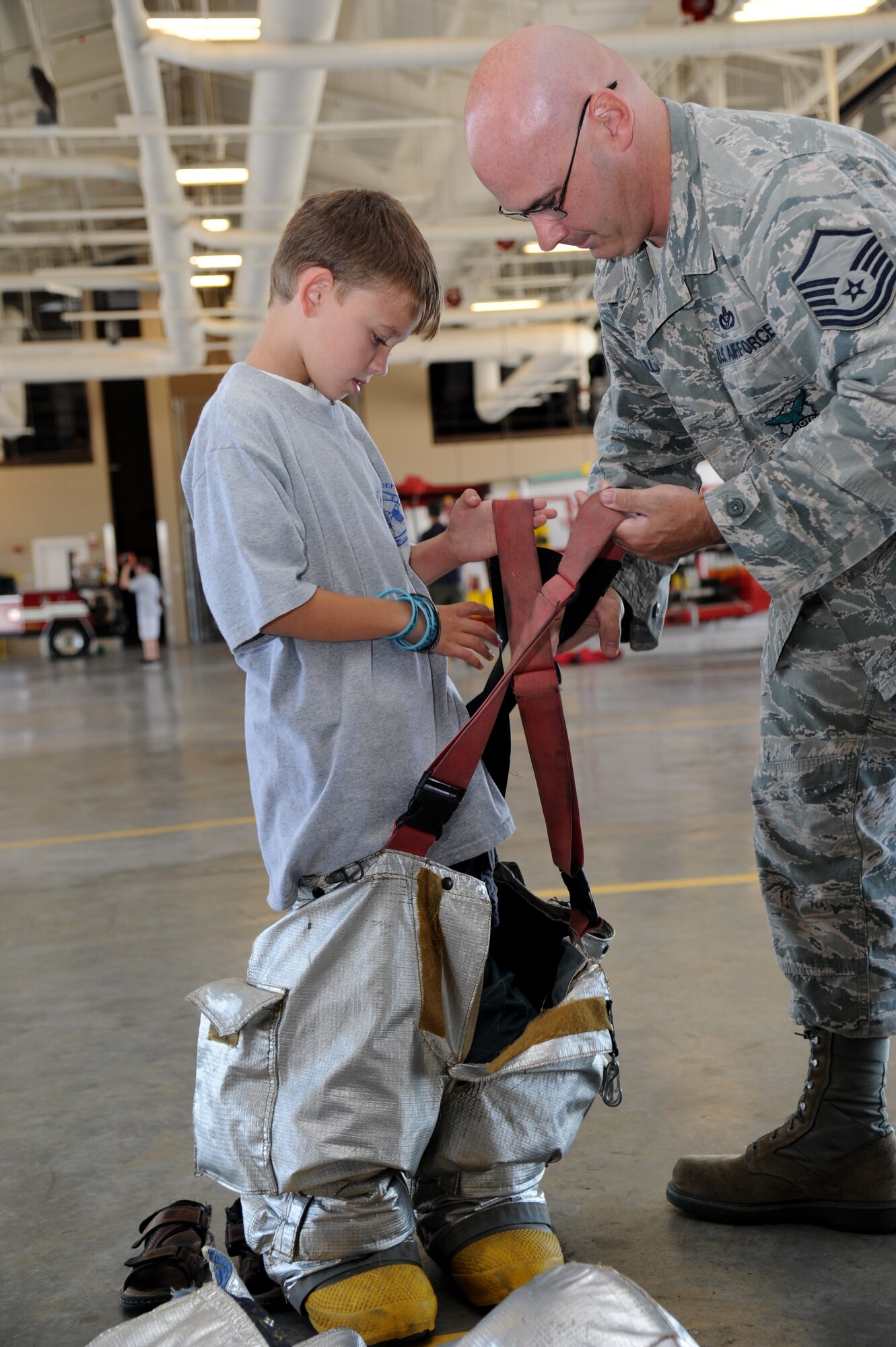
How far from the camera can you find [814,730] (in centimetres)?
186

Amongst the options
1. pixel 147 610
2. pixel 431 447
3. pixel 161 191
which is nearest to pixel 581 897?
pixel 161 191

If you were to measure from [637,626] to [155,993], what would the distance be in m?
1.73

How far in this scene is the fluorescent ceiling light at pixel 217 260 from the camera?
46.6 feet

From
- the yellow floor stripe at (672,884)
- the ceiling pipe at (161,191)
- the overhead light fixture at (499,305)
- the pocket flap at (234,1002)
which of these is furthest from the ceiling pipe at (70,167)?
the pocket flap at (234,1002)

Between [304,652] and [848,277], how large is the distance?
88 cm

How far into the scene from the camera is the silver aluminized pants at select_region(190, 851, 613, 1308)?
163 centimetres

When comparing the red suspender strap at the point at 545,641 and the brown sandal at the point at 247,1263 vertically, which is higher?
the red suspender strap at the point at 545,641

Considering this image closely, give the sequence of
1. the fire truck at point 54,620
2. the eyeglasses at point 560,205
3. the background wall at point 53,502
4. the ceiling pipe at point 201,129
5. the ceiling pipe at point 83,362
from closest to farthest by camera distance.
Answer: the eyeglasses at point 560,205 → the ceiling pipe at point 201,129 → the ceiling pipe at point 83,362 → the fire truck at point 54,620 → the background wall at point 53,502

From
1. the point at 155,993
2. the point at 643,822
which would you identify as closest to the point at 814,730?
the point at 155,993

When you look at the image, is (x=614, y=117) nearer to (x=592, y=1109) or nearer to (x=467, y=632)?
(x=467, y=632)

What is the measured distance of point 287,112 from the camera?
9234 mm

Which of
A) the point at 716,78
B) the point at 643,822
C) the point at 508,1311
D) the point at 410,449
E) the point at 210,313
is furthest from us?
the point at 410,449

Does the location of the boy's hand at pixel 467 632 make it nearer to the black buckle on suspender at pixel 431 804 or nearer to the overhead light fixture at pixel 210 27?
the black buckle on suspender at pixel 431 804

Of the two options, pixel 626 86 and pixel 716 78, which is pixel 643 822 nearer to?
pixel 626 86
